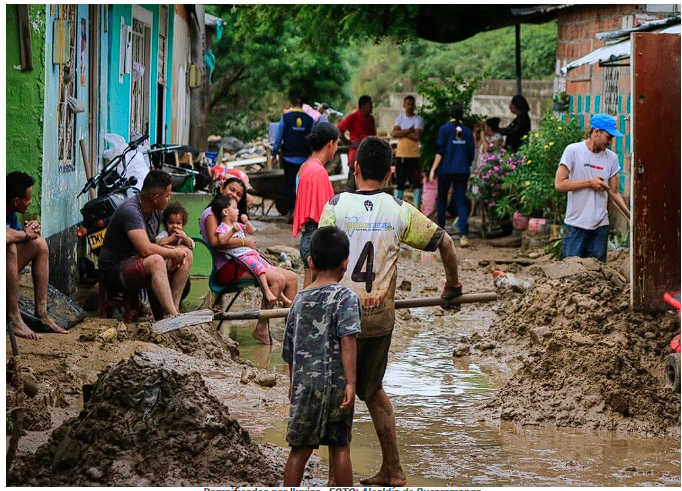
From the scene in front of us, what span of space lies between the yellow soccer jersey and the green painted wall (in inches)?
146

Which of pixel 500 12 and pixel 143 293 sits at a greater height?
pixel 500 12

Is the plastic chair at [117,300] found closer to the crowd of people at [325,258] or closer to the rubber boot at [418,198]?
the crowd of people at [325,258]

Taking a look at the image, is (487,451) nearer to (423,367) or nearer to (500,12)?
(423,367)

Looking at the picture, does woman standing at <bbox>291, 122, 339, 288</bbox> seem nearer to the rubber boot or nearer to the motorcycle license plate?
the motorcycle license plate

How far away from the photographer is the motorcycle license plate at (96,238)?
876cm

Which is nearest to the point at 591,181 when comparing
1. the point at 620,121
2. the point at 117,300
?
the point at 117,300

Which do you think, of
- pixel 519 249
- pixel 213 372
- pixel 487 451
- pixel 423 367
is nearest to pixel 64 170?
pixel 213 372

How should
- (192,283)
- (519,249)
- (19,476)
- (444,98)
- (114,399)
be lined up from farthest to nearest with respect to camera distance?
1. (444,98)
2. (519,249)
3. (192,283)
4. (114,399)
5. (19,476)

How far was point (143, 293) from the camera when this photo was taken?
9.15m

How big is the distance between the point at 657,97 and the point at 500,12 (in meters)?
9.70

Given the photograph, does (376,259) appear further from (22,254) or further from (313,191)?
(22,254)

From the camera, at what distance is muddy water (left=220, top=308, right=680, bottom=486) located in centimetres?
541

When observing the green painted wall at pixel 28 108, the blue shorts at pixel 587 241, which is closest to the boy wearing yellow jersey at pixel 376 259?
the green painted wall at pixel 28 108

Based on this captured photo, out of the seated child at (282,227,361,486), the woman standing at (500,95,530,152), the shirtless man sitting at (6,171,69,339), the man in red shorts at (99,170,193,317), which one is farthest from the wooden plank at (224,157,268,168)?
the seated child at (282,227,361,486)
